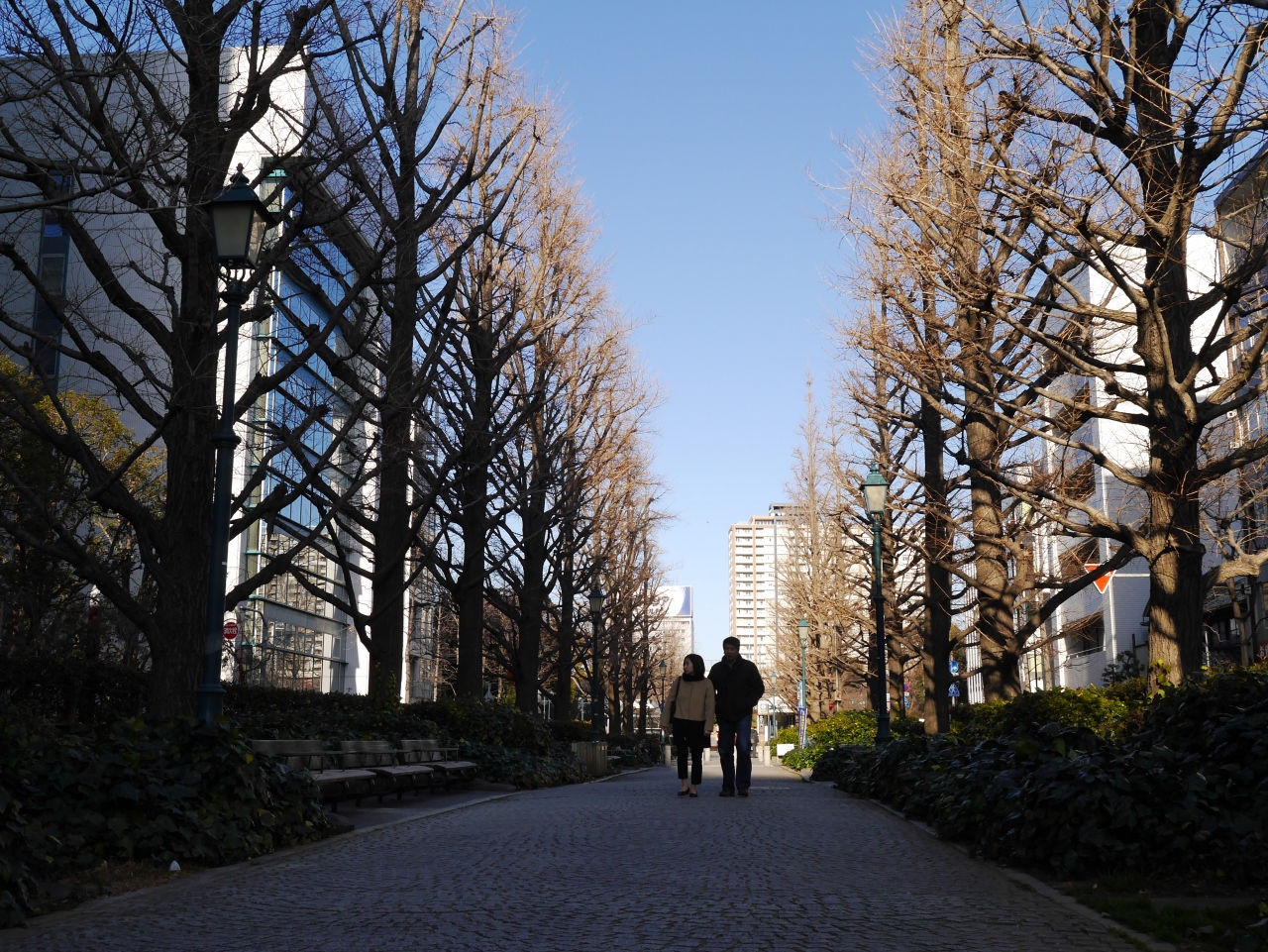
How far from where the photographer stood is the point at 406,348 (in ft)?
53.1

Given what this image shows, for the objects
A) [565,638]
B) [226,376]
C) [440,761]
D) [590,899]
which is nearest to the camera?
[590,899]

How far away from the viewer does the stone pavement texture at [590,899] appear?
5344mm

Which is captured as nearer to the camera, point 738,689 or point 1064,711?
point 1064,711

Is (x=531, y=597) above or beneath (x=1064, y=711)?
above

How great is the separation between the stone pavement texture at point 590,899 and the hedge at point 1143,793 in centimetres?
39

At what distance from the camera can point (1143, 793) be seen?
688 centimetres

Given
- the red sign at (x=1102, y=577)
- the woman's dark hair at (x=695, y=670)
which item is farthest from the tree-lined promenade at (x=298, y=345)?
the red sign at (x=1102, y=577)

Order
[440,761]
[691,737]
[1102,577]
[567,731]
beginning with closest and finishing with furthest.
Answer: [691,737], [440,761], [1102,577], [567,731]

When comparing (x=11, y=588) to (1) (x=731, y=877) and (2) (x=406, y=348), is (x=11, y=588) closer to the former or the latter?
(2) (x=406, y=348)

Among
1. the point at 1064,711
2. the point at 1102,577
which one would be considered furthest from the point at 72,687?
the point at 1102,577

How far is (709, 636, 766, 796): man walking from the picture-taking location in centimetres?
1462

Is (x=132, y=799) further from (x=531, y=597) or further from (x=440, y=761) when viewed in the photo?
(x=531, y=597)

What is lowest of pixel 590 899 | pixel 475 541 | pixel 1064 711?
pixel 590 899

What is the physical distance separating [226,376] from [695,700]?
7.35 meters
